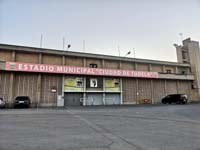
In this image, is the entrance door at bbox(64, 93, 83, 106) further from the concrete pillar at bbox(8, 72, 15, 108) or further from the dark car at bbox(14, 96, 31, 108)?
the concrete pillar at bbox(8, 72, 15, 108)

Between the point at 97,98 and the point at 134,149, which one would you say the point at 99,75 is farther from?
the point at 134,149

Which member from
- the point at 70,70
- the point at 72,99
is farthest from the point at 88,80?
the point at 72,99

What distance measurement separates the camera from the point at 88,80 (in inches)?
1045

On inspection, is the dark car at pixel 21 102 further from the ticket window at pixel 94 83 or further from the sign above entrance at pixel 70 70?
the ticket window at pixel 94 83

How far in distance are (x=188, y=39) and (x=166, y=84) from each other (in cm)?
1395

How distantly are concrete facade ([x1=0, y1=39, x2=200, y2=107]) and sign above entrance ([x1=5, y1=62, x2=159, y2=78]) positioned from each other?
1220 millimetres

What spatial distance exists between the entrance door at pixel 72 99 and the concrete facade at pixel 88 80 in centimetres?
12

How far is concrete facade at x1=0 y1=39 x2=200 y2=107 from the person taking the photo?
2280 cm

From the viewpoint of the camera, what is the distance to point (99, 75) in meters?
26.3

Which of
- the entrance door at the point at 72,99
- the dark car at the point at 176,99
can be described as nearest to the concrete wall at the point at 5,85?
the entrance door at the point at 72,99

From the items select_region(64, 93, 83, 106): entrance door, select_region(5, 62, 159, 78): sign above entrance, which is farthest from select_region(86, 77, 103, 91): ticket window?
select_region(64, 93, 83, 106): entrance door

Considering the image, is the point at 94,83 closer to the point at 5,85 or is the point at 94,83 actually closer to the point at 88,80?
the point at 88,80

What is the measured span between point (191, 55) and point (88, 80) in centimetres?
2519

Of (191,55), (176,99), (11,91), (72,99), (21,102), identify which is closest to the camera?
(21,102)
